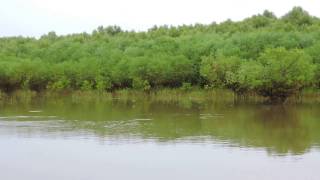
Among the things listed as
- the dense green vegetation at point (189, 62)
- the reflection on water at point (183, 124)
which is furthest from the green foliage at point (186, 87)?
the reflection on water at point (183, 124)

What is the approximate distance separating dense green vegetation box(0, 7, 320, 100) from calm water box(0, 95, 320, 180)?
8608 mm

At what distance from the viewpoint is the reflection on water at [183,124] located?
2250 cm

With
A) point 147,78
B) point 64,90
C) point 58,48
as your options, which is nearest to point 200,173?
point 147,78

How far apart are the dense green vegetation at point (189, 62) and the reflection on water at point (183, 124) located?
4892 millimetres

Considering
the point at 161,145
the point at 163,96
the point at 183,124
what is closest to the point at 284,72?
the point at 163,96

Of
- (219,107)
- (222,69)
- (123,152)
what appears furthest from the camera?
(222,69)

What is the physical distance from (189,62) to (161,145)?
31475 millimetres

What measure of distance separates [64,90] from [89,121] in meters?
24.9

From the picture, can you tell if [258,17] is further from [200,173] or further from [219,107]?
[200,173]

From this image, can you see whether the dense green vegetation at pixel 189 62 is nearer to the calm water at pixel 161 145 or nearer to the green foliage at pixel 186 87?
the green foliage at pixel 186 87

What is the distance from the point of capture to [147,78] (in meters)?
51.7

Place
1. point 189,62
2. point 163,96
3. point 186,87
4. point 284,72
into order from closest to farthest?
point 284,72 < point 163,96 < point 186,87 < point 189,62

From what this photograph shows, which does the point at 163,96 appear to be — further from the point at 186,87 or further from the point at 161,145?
the point at 161,145

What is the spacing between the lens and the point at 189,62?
5238cm
